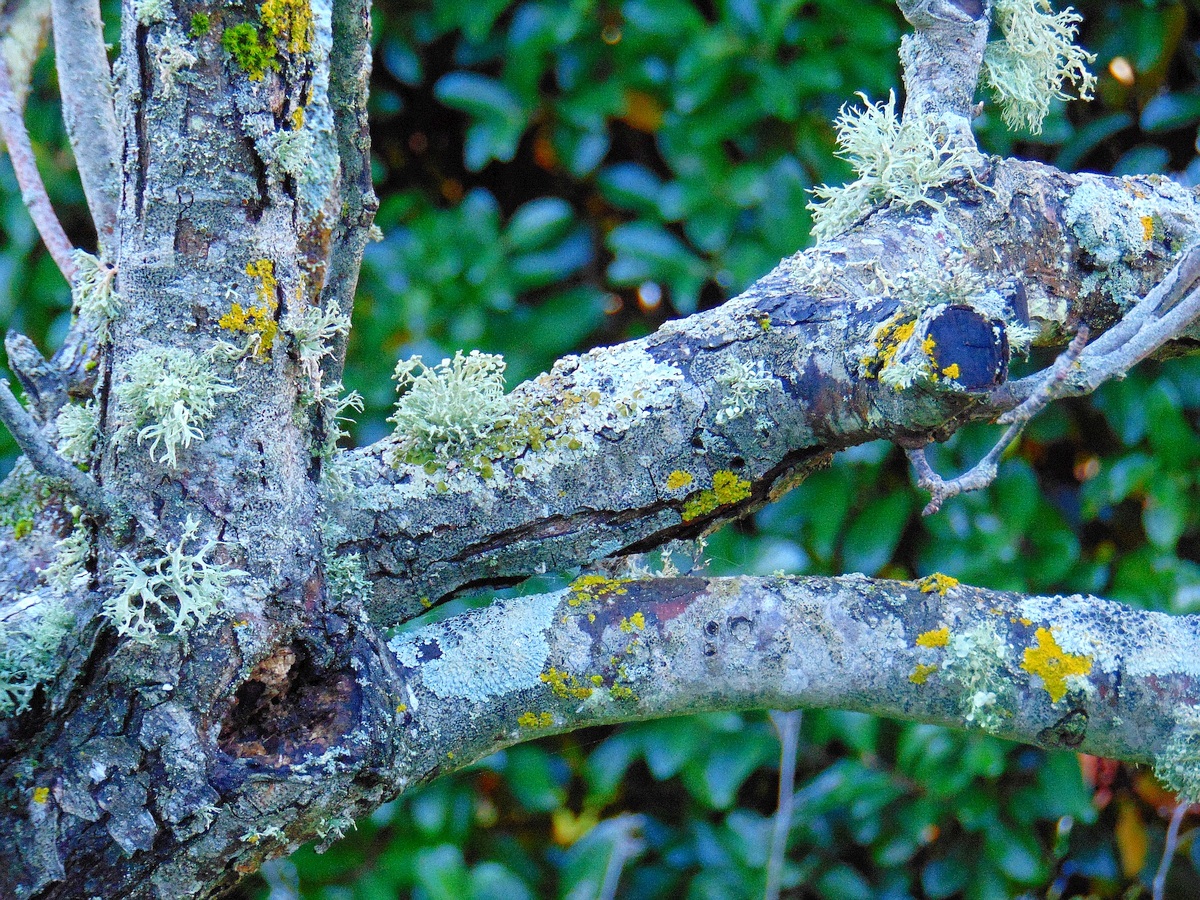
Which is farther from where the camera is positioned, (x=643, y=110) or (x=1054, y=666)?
(x=643, y=110)

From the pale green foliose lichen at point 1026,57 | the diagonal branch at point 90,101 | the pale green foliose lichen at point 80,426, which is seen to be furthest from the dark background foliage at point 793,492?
the pale green foliose lichen at point 80,426

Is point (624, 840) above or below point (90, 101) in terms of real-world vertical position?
below

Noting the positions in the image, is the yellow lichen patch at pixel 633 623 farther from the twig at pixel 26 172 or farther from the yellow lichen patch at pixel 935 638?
the twig at pixel 26 172

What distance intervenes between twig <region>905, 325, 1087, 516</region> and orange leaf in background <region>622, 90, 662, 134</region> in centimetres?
76

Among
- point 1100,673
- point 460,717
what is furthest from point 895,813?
point 460,717

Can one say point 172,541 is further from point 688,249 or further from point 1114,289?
point 688,249

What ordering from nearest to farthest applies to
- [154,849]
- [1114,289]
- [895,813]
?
[154,849] < [1114,289] < [895,813]

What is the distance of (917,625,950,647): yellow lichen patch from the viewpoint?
487 millimetres

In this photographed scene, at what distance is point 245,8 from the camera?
17.0 inches

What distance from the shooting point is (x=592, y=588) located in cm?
51

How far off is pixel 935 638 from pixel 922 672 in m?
0.02

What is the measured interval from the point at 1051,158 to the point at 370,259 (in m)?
0.81

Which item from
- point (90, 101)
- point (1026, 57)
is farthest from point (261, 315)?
point (1026, 57)

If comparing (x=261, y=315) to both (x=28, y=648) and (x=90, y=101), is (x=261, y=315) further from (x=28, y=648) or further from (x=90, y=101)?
(x=90, y=101)
